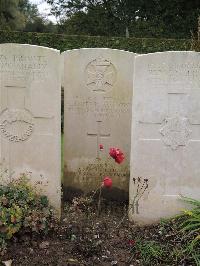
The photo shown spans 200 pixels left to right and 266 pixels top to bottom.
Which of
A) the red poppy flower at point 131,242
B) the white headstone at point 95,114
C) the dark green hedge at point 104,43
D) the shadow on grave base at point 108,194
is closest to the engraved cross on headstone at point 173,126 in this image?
the red poppy flower at point 131,242

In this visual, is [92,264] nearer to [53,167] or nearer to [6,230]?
[6,230]

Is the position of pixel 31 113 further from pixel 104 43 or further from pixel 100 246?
pixel 104 43

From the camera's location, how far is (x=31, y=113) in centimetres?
393

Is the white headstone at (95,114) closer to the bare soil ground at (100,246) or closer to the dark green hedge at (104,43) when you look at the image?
the bare soil ground at (100,246)

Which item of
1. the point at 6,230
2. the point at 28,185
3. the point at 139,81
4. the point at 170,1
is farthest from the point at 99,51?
the point at 170,1

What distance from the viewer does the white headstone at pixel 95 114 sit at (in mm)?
4707

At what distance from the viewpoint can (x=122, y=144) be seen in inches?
195

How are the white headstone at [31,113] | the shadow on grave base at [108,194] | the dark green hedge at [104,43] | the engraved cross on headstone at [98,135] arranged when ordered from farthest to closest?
the dark green hedge at [104,43]
the shadow on grave base at [108,194]
the engraved cross on headstone at [98,135]
the white headstone at [31,113]

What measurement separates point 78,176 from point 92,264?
1.73 metres

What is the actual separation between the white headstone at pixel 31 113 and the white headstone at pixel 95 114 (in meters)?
0.89

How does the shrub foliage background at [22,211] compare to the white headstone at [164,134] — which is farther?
the white headstone at [164,134]

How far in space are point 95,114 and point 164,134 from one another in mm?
1151

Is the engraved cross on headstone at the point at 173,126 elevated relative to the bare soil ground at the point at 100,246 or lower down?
elevated

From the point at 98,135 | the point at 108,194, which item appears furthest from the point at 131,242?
the point at 98,135
